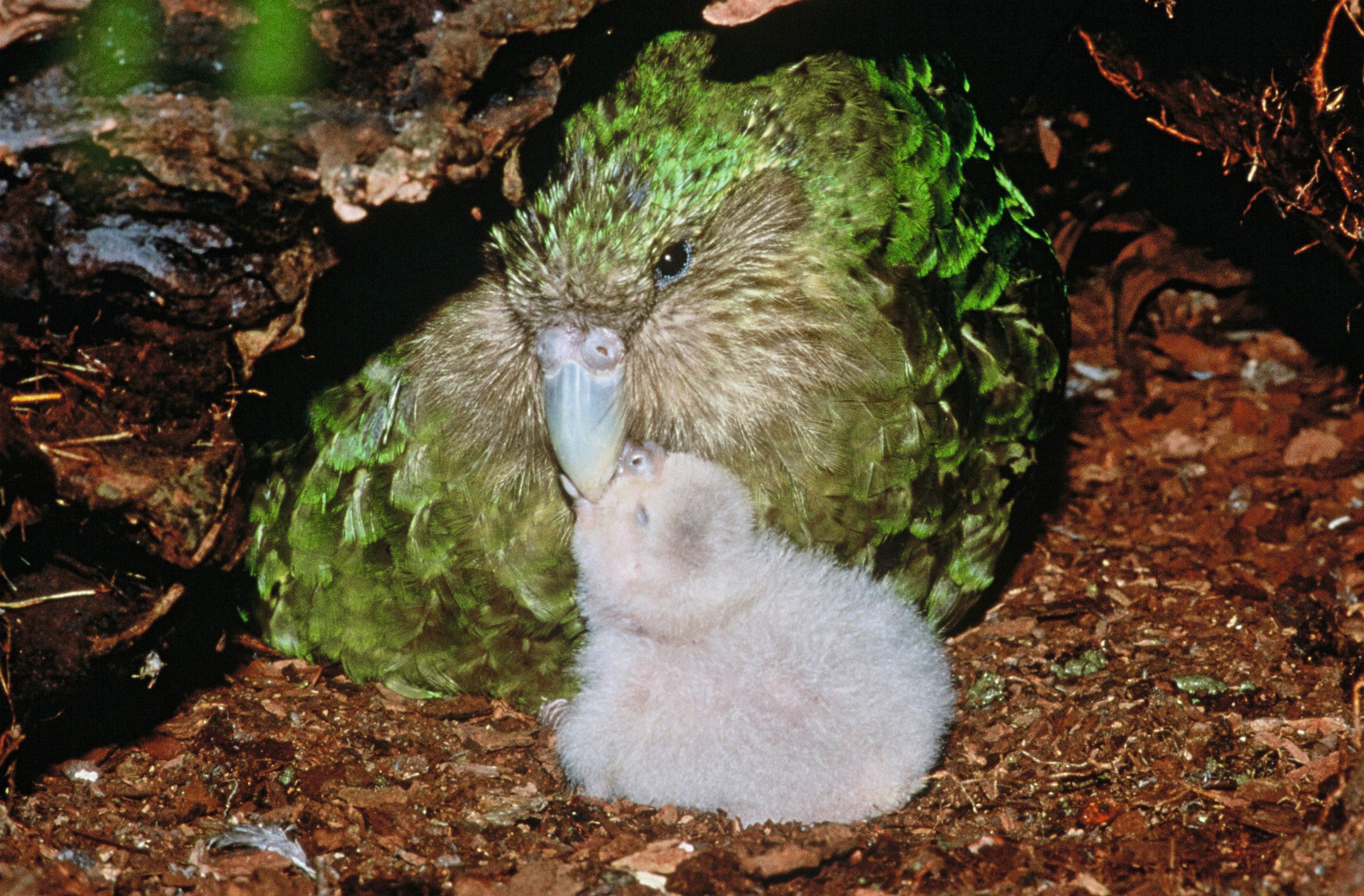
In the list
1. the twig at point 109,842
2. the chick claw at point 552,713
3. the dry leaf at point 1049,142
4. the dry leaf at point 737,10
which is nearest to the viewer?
the twig at point 109,842

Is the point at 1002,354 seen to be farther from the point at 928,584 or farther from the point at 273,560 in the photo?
the point at 273,560

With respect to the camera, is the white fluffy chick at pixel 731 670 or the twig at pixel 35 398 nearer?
the twig at pixel 35 398

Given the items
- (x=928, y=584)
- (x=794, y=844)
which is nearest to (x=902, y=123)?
(x=928, y=584)

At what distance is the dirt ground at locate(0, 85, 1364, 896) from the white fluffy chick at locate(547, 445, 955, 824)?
12 cm

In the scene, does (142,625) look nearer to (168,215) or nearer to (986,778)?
(168,215)

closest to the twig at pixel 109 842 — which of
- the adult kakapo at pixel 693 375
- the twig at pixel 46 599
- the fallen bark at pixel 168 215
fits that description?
the fallen bark at pixel 168 215

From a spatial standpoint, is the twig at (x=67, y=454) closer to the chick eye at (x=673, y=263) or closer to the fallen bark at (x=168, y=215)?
the fallen bark at (x=168, y=215)

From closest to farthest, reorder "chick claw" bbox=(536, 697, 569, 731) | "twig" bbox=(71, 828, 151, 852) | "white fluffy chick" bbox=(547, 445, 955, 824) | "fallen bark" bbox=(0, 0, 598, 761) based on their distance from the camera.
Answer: "fallen bark" bbox=(0, 0, 598, 761) < "twig" bbox=(71, 828, 151, 852) < "white fluffy chick" bbox=(547, 445, 955, 824) < "chick claw" bbox=(536, 697, 569, 731)

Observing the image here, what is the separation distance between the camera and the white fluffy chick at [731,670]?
272 centimetres

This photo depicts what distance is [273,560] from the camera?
330 centimetres

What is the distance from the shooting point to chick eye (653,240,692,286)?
2.81 m

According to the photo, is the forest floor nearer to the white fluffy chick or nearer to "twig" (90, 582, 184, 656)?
the white fluffy chick

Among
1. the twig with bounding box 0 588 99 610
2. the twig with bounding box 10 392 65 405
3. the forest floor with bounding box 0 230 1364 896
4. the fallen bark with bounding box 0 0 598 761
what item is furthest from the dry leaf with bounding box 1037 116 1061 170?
the twig with bounding box 0 588 99 610

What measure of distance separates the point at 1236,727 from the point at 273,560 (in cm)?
266
